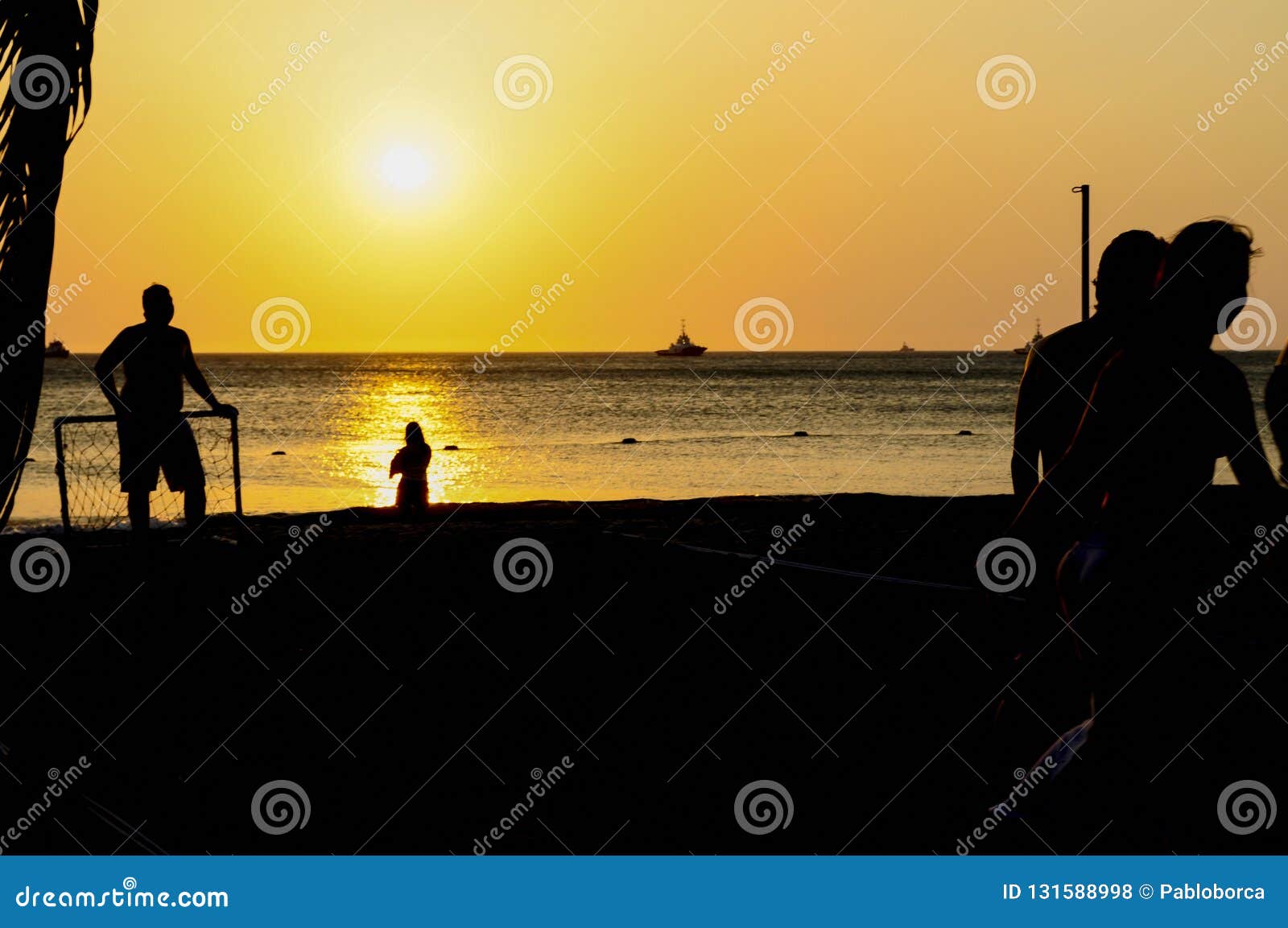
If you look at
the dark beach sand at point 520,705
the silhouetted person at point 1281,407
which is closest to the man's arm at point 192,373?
the dark beach sand at point 520,705

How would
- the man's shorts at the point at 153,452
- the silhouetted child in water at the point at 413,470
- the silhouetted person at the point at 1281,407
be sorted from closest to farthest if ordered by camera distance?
the silhouetted person at the point at 1281,407, the man's shorts at the point at 153,452, the silhouetted child in water at the point at 413,470

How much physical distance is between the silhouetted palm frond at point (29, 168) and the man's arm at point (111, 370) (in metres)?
6.07

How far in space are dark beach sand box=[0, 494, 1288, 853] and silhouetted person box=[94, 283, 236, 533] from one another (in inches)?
27.7

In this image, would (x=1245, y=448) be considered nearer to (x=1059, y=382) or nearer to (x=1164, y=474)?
(x=1164, y=474)

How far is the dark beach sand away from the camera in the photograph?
402 cm

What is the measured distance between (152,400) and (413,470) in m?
4.92

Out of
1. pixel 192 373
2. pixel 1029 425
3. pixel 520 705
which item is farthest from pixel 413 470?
pixel 1029 425

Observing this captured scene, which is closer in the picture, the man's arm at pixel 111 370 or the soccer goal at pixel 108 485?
the man's arm at pixel 111 370

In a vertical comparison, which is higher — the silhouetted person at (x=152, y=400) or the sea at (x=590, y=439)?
the sea at (x=590, y=439)

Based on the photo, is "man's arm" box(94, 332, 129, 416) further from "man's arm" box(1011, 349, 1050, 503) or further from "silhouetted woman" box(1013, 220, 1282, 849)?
"silhouetted woman" box(1013, 220, 1282, 849)

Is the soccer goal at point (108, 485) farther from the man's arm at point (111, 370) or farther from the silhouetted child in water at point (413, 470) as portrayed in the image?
the silhouetted child in water at point (413, 470)

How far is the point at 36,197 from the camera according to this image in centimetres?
240

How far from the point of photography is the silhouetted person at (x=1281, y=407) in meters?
3.68

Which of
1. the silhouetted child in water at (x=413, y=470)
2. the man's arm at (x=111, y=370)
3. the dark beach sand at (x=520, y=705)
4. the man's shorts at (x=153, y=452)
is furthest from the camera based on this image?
the silhouetted child in water at (x=413, y=470)
